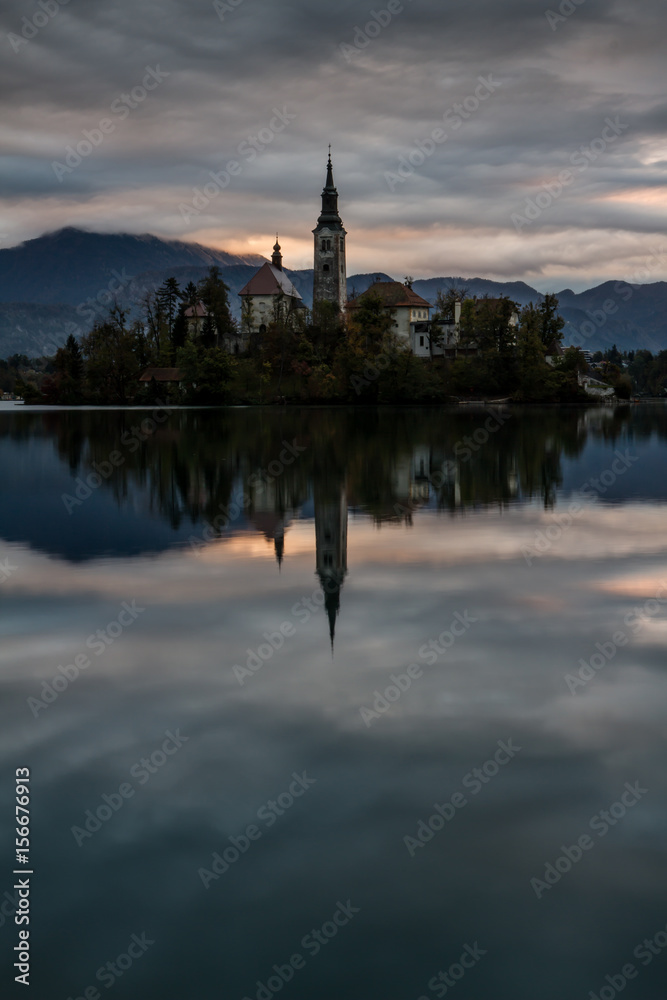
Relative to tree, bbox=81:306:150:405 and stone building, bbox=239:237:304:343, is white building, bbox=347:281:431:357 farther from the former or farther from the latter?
tree, bbox=81:306:150:405

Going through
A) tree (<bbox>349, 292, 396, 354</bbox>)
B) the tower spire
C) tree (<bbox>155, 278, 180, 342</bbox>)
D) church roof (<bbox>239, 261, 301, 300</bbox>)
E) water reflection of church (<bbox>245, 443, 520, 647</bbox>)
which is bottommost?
water reflection of church (<bbox>245, 443, 520, 647</bbox>)

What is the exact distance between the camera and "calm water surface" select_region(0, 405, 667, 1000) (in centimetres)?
592

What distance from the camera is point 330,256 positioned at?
17038cm

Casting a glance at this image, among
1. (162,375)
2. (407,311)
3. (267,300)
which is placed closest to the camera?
(162,375)

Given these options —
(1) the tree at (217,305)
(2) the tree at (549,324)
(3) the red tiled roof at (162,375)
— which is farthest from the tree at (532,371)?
(3) the red tiled roof at (162,375)

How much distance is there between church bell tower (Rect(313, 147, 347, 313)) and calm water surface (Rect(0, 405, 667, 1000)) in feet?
511

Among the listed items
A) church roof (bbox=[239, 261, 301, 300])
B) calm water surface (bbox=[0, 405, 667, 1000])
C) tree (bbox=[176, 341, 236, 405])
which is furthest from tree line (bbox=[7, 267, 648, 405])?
calm water surface (bbox=[0, 405, 667, 1000])

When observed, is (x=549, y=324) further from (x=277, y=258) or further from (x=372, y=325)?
(x=277, y=258)

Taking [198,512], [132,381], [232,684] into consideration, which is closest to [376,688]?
[232,684]

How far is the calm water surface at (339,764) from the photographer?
5.92 m

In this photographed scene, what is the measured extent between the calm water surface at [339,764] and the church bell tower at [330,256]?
156 m

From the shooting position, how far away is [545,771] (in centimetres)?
819

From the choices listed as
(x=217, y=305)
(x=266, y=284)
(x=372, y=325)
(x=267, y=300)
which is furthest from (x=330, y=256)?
(x=372, y=325)

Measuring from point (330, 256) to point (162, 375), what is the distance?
44563 millimetres
